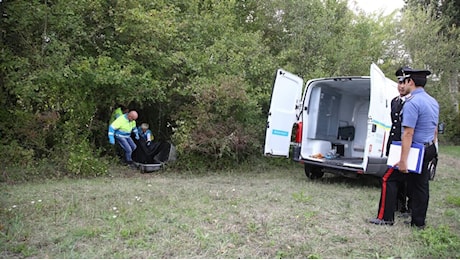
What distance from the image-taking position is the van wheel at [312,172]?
8.01 metres

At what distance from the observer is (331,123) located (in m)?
9.03

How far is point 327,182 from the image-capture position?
25.9ft

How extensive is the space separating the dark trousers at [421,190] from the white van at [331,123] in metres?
2.00

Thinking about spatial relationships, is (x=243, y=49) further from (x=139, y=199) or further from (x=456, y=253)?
(x=456, y=253)

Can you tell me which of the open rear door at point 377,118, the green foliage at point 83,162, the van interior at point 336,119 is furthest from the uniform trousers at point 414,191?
the green foliage at point 83,162

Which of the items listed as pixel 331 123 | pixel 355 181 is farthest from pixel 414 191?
pixel 331 123

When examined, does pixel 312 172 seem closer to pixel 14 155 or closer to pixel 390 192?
pixel 390 192

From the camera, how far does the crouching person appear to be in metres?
8.35

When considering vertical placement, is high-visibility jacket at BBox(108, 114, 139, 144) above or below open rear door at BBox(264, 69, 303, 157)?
below

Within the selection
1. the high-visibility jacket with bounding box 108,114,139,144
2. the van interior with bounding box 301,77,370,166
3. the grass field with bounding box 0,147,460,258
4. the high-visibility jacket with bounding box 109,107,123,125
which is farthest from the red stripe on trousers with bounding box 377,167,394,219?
the high-visibility jacket with bounding box 109,107,123,125

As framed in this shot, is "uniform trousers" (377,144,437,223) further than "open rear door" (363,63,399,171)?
No

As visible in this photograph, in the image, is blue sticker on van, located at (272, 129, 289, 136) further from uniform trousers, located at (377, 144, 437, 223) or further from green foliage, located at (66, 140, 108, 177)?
green foliage, located at (66, 140, 108, 177)

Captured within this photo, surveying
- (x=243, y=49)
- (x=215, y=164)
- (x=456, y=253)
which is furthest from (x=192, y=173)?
(x=456, y=253)

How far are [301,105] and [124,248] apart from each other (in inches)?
203
